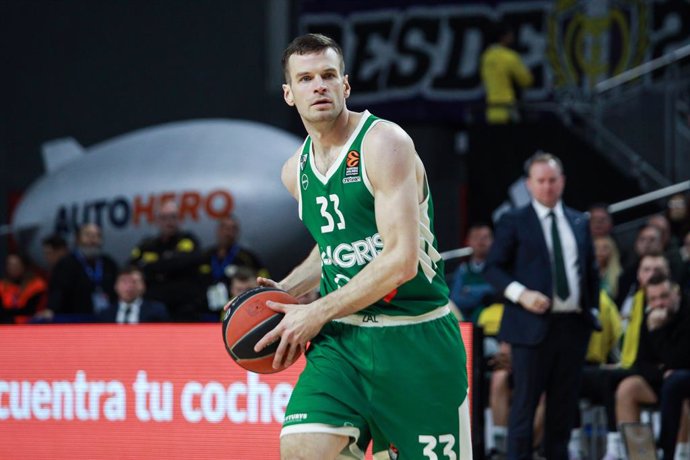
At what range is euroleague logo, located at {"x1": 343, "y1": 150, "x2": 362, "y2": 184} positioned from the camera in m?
4.19

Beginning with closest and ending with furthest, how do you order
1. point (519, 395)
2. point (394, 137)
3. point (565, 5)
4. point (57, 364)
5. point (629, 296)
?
point (394, 137) → point (57, 364) → point (519, 395) → point (629, 296) → point (565, 5)

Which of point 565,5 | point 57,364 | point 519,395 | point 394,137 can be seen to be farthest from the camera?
point 565,5

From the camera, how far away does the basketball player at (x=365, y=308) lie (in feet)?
13.4

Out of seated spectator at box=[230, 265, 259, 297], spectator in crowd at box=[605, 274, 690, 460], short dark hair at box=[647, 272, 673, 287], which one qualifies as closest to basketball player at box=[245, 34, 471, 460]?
spectator in crowd at box=[605, 274, 690, 460]

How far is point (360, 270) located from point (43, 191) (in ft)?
44.6

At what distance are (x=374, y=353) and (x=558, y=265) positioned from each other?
361 cm

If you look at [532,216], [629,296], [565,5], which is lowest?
[629,296]

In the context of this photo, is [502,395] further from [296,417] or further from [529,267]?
[296,417]

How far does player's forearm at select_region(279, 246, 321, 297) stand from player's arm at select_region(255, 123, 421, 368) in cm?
53

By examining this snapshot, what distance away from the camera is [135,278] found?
9766 millimetres

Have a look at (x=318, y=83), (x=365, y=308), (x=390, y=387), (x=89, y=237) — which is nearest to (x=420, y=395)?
(x=390, y=387)

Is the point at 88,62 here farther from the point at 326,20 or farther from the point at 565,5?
the point at 565,5

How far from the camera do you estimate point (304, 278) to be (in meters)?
4.74

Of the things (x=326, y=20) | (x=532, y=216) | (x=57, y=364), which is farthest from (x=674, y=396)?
(x=326, y=20)
